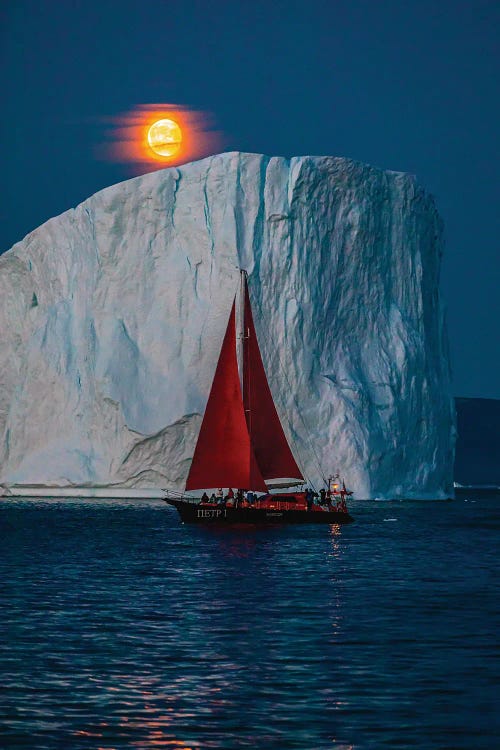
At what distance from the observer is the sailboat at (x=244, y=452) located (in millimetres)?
39594

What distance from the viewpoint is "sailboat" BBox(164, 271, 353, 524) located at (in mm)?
39594

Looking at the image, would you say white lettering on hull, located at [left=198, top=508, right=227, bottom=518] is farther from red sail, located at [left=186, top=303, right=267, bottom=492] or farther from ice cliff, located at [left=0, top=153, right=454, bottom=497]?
ice cliff, located at [left=0, top=153, right=454, bottom=497]

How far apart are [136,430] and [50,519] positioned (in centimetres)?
1008

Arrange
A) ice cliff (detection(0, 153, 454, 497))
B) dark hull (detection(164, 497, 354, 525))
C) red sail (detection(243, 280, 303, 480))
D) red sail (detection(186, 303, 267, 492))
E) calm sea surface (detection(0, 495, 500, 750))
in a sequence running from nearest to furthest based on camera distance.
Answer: calm sea surface (detection(0, 495, 500, 750)), red sail (detection(186, 303, 267, 492)), red sail (detection(243, 280, 303, 480)), dark hull (detection(164, 497, 354, 525)), ice cliff (detection(0, 153, 454, 497))

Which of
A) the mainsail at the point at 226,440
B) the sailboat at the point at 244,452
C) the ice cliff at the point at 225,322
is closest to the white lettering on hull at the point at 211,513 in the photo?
the sailboat at the point at 244,452

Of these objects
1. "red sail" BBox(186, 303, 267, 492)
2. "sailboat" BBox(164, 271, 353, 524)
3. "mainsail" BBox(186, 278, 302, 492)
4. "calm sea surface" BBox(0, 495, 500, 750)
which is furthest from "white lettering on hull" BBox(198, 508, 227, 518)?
"calm sea surface" BBox(0, 495, 500, 750)

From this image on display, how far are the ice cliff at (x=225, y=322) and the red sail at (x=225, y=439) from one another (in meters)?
16.1

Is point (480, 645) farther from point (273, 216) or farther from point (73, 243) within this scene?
point (73, 243)

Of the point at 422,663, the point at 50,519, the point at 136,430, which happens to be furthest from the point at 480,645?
the point at 136,430

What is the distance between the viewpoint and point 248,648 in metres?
15.1

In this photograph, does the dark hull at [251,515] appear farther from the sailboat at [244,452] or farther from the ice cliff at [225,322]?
the ice cliff at [225,322]

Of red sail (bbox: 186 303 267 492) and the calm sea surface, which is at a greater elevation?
red sail (bbox: 186 303 267 492)

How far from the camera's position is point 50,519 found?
46500 millimetres

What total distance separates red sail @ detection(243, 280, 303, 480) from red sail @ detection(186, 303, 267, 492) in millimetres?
1140
